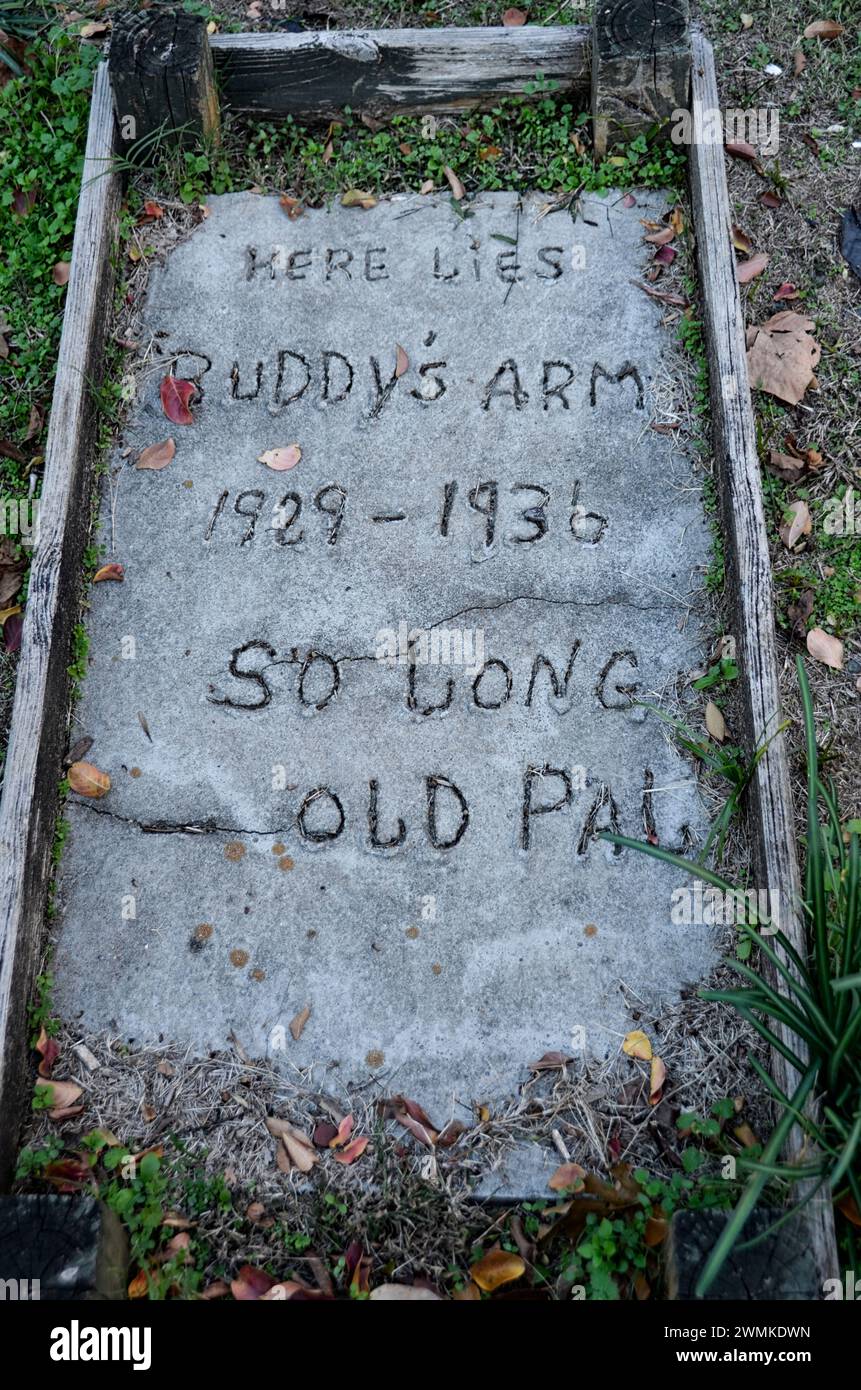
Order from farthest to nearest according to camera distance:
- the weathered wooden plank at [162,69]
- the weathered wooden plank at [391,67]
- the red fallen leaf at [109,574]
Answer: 1. the weathered wooden plank at [391,67]
2. the weathered wooden plank at [162,69]
3. the red fallen leaf at [109,574]

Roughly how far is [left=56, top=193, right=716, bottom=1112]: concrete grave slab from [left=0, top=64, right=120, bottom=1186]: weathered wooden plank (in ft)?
0.29

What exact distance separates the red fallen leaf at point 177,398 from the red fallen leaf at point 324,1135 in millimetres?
1885

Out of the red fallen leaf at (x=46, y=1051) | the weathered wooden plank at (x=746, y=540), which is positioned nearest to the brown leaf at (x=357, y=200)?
the weathered wooden plank at (x=746, y=540)

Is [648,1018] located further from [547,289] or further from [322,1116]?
[547,289]

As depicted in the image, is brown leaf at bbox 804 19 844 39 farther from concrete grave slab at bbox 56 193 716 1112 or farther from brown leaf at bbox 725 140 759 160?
concrete grave slab at bbox 56 193 716 1112

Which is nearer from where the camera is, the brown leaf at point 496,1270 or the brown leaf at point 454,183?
the brown leaf at point 496,1270

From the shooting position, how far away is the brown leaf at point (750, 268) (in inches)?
130

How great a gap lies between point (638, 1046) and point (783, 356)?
6.65ft

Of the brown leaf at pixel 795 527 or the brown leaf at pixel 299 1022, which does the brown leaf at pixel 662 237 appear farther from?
the brown leaf at pixel 299 1022

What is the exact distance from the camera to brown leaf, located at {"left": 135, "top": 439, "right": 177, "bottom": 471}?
298cm

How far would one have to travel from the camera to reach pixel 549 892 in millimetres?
2537

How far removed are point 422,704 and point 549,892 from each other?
1.85 feet

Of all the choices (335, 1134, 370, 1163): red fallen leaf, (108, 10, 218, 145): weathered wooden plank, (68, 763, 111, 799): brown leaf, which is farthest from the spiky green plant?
(108, 10, 218, 145): weathered wooden plank
